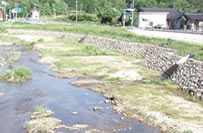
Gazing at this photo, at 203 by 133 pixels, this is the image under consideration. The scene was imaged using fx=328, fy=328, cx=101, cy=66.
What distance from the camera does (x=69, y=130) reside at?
19.7 metres

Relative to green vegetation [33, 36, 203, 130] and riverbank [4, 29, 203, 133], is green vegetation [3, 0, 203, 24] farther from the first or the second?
green vegetation [33, 36, 203, 130]

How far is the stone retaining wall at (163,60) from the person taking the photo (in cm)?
→ 2925

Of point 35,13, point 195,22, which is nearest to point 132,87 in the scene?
point 195,22

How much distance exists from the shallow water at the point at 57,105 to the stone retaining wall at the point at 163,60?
8358 millimetres

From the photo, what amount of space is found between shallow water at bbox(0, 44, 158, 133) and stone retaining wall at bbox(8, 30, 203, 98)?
329 inches

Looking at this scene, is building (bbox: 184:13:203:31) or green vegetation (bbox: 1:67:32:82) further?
building (bbox: 184:13:203:31)

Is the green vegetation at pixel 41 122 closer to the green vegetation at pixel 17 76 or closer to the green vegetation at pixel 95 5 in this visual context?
the green vegetation at pixel 17 76

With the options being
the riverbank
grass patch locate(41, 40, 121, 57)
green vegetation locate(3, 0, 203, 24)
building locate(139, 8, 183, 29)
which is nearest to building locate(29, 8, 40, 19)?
green vegetation locate(3, 0, 203, 24)

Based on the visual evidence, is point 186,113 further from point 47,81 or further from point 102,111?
point 47,81

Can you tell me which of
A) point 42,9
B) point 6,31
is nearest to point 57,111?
point 6,31

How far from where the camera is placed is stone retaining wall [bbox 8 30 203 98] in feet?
96.0

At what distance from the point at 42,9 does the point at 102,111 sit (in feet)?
391

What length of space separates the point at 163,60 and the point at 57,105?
58.5ft

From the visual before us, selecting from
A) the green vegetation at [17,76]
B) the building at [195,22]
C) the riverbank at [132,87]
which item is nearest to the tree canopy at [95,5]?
the building at [195,22]
